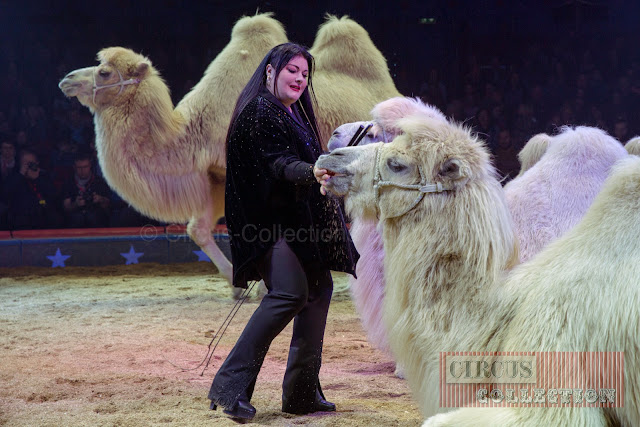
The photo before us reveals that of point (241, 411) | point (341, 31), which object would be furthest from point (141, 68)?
point (241, 411)

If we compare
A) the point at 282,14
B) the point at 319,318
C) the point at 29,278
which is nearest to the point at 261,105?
the point at 319,318

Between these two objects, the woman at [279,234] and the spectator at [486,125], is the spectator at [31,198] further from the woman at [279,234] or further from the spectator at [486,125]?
the woman at [279,234]

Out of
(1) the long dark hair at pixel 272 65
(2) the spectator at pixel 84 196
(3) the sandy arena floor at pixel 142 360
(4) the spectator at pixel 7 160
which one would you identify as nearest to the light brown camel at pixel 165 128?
(3) the sandy arena floor at pixel 142 360

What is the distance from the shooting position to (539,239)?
284 cm

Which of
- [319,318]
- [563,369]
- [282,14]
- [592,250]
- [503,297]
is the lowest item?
[319,318]

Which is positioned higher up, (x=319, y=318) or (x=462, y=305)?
(x=462, y=305)

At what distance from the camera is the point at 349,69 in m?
6.42

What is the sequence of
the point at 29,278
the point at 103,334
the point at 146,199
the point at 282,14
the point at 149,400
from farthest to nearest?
the point at 282,14, the point at 29,278, the point at 146,199, the point at 103,334, the point at 149,400

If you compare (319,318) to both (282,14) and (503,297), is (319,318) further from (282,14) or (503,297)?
(282,14)

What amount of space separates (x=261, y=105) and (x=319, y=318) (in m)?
0.97

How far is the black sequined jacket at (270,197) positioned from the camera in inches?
106

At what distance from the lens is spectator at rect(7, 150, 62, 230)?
27.3 feet

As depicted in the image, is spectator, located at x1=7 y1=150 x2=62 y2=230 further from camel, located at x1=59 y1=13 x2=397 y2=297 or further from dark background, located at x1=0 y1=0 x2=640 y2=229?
camel, located at x1=59 y1=13 x2=397 y2=297

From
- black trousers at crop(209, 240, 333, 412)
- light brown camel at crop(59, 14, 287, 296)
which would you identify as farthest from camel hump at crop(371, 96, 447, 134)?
light brown camel at crop(59, 14, 287, 296)
